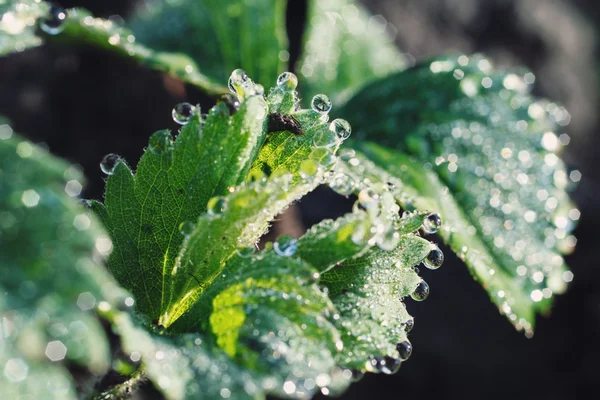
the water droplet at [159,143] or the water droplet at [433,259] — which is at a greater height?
the water droplet at [433,259]

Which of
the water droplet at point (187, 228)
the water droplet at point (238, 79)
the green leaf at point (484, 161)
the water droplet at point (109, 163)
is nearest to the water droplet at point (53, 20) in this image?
the water droplet at point (109, 163)

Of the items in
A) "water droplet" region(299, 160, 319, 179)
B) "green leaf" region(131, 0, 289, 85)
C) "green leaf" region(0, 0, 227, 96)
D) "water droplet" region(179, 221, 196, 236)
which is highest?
"water droplet" region(299, 160, 319, 179)

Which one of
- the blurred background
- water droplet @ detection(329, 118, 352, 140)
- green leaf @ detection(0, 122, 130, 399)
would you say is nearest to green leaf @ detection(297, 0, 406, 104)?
the blurred background

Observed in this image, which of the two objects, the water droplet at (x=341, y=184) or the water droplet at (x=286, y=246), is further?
the water droplet at (x=341, y=184)

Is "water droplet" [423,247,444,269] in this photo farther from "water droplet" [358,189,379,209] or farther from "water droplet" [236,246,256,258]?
"water droplet" [236,246,256,258]

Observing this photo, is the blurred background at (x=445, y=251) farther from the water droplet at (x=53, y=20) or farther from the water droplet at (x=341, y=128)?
the water droplet at (x=341, y=128)

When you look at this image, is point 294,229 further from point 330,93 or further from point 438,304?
point 438,304

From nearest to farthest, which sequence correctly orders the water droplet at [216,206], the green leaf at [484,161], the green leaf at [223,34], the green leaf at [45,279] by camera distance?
the green leaf at [45,279] → the water droplet at [216,206] → the green leaf at [484,161] → the green leaf at [223,34]
